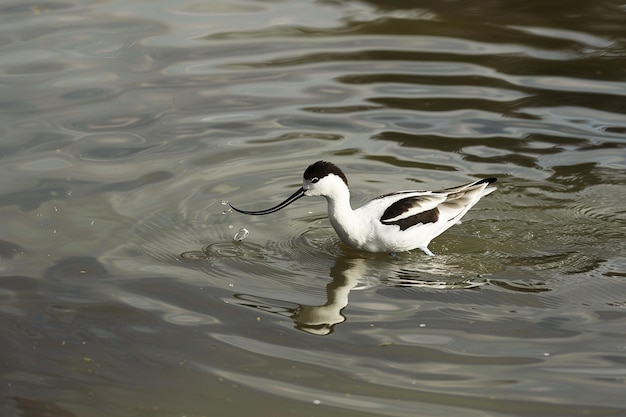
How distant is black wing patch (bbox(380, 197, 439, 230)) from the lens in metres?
8.46

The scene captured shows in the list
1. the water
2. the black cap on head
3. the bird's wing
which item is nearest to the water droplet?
the water

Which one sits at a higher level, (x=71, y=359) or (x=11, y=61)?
(x=11, y=61)

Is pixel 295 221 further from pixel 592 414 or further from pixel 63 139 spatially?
pixel 592 414

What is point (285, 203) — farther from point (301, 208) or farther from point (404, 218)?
point (404, 218)

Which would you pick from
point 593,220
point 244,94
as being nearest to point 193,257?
point 593,220

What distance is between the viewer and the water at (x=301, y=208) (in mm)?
6535

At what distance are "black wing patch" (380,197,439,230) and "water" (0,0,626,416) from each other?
1.07 feet

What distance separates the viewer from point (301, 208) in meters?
9.60

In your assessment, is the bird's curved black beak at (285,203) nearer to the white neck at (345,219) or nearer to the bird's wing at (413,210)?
the white neck at (345,219)

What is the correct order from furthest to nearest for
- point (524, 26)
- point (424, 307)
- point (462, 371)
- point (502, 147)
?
point (524, 26), point (502, 147), point (424, 307), point (462, 371)

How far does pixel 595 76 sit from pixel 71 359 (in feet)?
25.7

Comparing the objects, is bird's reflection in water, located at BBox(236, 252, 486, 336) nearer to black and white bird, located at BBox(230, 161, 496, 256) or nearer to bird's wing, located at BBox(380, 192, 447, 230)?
black and white bird, located at BBox(230, 161, 496, 256)

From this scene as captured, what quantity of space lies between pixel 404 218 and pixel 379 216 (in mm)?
210

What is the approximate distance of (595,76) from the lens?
12.4 m
